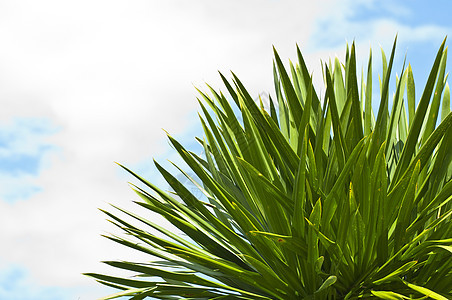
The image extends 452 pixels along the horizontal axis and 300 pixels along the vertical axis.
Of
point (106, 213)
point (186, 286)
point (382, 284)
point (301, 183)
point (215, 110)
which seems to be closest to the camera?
point (301, 183)

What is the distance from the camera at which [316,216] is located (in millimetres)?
1755

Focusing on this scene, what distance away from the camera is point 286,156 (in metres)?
2.12

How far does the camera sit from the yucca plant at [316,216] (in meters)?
1.82

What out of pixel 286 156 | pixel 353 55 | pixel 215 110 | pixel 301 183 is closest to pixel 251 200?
pixel 286 156

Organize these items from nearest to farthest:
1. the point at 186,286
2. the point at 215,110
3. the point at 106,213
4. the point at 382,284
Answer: the point at 382,284, the point at 186,286, the point at 106,213, the point at 215,110

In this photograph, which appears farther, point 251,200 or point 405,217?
point 251,200

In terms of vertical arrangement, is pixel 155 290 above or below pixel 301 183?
below

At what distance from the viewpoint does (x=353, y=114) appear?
214cm

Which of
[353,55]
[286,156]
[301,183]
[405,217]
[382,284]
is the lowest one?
[382,284]

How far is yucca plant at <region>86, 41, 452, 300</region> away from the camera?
5.97ft

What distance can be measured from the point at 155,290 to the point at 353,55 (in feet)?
4.05

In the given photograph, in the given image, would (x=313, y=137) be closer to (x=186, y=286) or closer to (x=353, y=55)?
(x=353, y=55)

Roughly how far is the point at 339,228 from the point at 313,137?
0.60 m

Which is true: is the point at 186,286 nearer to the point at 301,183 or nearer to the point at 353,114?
the point at 301,183
